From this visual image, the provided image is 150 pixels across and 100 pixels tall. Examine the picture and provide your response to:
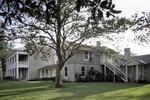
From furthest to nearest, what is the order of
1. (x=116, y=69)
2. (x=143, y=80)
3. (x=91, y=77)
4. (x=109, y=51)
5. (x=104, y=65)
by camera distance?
(x=104, y=65) → (x=116, y=69) → (x=91, y=77) → (x=143, y=80) → (x=109, y=51)

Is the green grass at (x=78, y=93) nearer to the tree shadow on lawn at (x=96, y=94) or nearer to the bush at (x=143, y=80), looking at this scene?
the tree shadow on lawn at (x=96, y=94)

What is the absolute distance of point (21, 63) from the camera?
53.0 metres

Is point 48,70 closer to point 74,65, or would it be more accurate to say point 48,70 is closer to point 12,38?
point 74,65

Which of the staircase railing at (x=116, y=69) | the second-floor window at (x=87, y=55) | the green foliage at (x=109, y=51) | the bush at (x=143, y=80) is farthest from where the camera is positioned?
the second-floor window at (x=87, y=55)

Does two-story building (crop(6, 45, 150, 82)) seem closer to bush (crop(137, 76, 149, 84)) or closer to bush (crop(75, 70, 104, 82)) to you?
bush (crop(137, 76, 149, 84))

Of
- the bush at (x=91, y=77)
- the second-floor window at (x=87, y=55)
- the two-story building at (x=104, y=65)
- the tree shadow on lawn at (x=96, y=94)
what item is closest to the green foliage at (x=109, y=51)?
the two-story building at (x=104, y=65)

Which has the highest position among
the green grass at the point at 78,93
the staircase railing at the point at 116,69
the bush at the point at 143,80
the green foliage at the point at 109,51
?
the green foliage at the point at 109,51

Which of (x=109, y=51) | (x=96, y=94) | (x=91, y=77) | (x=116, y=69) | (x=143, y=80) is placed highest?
(x=109, y=51)

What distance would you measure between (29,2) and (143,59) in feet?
126

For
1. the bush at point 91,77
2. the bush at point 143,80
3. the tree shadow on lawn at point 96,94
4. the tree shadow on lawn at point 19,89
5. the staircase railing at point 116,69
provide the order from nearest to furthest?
1. the tree shadow on lawn at point 96,94
2. the tree shadow on lawn at point 19,89
3. the bush at point 143,80
4. the bush at point 91,77
5. the staircase railing at point 116,69

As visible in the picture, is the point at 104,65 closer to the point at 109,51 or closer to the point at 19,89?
the point at 109,51

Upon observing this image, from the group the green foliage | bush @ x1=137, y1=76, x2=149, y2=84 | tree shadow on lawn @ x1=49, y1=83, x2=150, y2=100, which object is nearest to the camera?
tree shadow on lawn @ x1=49, y1=83, x2=150, y2=100

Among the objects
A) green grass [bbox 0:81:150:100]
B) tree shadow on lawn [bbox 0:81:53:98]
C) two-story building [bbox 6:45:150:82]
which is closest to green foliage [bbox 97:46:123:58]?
two-story building [bbox 6:45:150:82]

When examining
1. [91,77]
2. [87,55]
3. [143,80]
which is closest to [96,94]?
[143,80]
